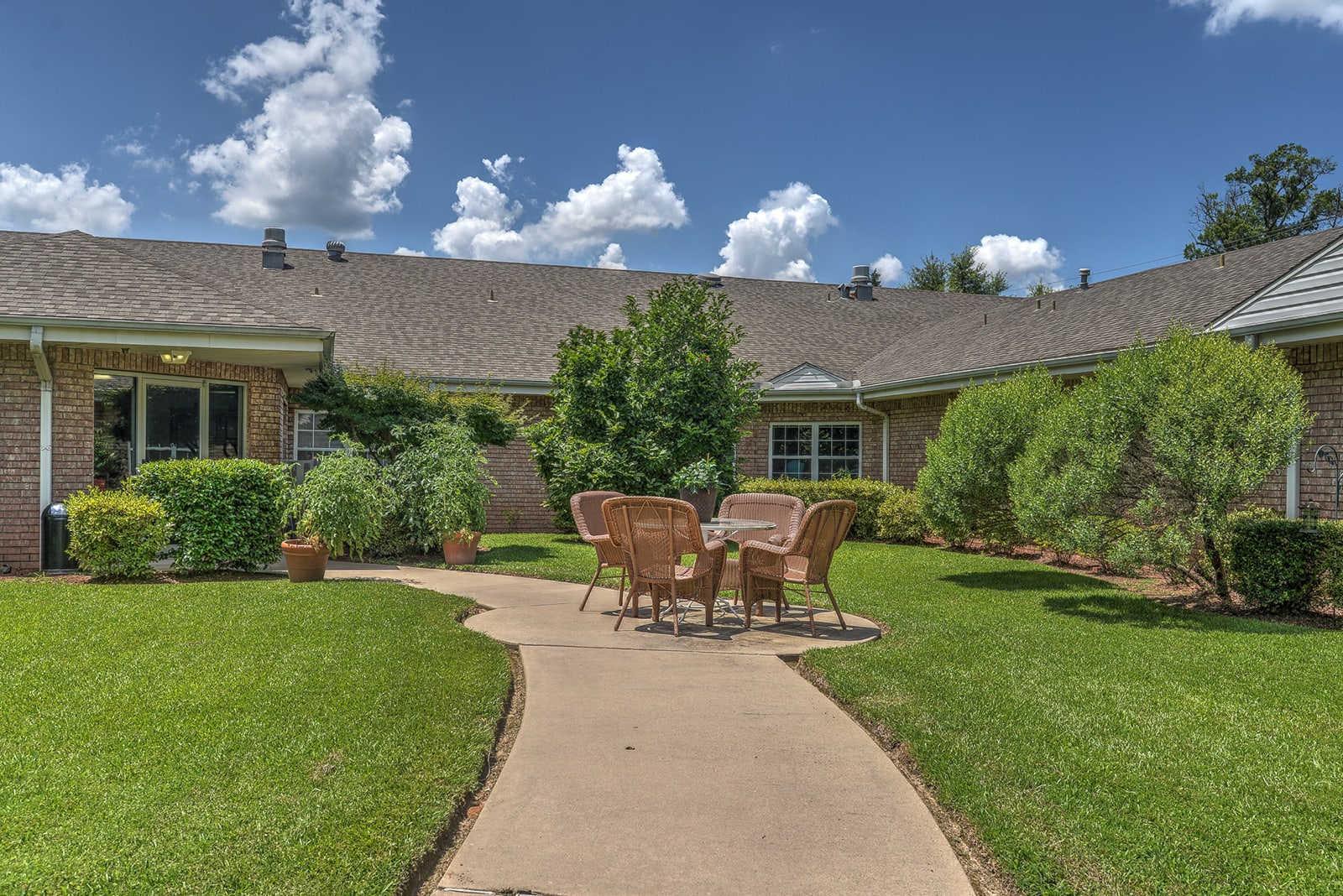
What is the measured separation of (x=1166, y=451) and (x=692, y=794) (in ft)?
19.8

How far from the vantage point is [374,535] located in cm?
984

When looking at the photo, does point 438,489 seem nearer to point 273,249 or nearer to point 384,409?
point 384,409

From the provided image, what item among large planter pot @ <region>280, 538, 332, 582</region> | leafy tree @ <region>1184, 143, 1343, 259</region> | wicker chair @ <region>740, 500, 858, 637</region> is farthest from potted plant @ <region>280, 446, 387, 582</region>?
leafy tree @ <region>1184, 143, 1343, 259</region>

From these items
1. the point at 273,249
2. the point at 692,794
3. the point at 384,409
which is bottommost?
the point at 692,794

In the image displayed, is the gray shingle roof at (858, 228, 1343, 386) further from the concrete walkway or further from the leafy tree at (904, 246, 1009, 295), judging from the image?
the leafy tree at (904, 246, 1009, 295)

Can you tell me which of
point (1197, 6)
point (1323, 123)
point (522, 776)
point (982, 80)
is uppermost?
point (1323, 123)

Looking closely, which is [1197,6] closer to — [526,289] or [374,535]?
[526,289]

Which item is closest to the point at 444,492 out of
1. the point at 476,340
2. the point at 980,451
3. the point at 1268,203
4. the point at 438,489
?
the point at 438,489

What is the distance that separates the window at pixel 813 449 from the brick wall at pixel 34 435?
1128cm

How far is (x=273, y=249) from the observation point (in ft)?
64.1

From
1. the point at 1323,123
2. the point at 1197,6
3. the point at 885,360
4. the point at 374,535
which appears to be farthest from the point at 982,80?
the point at 1323,123

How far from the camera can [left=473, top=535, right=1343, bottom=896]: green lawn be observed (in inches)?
111

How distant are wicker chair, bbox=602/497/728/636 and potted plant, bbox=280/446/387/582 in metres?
3.68

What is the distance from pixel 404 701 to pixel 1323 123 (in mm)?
36824
